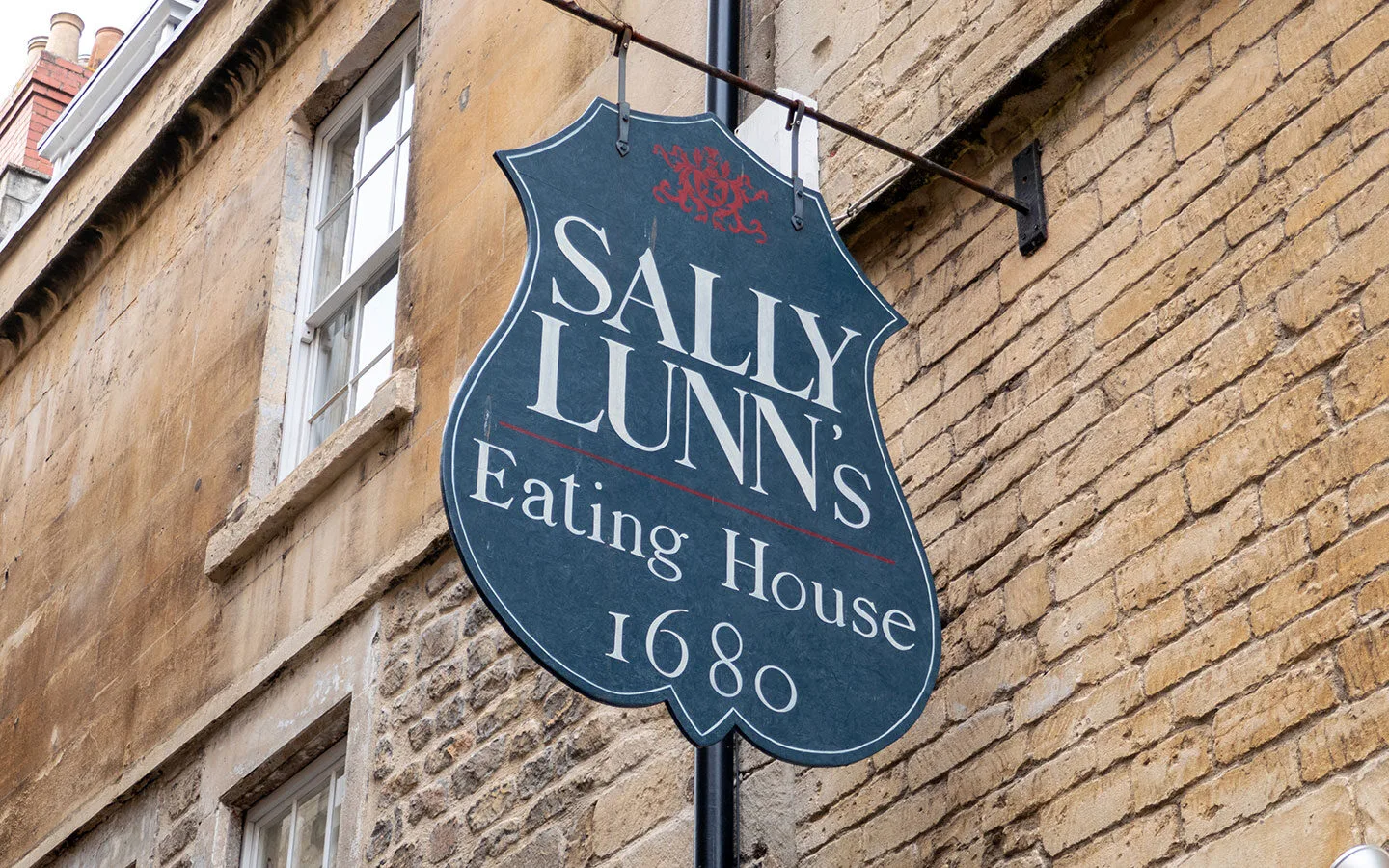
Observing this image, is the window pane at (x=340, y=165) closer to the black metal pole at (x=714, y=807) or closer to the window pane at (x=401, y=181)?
the window pane at (x=401, y=181)

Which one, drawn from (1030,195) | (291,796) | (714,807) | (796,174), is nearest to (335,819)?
(291,796)

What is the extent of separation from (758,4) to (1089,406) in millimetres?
2401

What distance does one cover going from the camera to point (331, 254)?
8.61m

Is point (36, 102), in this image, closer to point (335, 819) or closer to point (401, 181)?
point (401, 181)

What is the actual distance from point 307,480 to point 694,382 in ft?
11.4

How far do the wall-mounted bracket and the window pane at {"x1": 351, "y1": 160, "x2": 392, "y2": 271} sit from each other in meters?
3.54

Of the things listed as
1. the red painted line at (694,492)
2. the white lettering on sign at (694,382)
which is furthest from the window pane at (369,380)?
the red painted line at (694,492)

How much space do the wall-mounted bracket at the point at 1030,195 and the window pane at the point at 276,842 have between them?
354 cm

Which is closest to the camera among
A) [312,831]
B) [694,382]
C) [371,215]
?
[694,382]

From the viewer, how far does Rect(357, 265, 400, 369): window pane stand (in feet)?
26.1

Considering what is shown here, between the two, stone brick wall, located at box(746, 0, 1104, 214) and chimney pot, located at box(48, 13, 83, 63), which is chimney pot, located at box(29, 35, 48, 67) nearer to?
chimney pot, located at box(48, 13, 83, 63)

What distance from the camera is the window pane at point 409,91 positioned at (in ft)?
27.7

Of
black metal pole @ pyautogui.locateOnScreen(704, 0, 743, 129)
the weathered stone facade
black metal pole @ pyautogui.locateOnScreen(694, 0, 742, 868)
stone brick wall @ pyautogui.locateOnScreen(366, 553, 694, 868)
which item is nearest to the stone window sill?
the weathered stone facade

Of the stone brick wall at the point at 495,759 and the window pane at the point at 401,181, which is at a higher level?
the window pane at the point at 401,181
